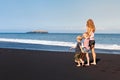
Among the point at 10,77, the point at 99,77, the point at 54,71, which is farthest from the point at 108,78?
the point at 10,77

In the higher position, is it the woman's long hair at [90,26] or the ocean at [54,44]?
the woman's long hair at [90,26]

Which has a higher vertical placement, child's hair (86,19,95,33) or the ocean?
child's hair (86,19,95,33)

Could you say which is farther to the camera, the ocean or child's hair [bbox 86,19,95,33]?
the ocean

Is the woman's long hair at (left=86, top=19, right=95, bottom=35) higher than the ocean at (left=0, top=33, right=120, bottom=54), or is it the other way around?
the woman's long hair at (left=86, top=19, right=95, bottom=35)

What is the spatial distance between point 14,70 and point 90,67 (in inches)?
115

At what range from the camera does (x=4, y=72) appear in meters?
9.37

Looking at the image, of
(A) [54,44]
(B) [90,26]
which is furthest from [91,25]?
(A) [54,44]

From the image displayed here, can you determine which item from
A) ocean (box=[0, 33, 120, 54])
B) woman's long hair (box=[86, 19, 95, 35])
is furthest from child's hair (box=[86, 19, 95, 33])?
ocean (box=[0, 33, 120, 54])

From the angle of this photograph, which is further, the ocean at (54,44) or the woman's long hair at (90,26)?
the ocean at (54,44)

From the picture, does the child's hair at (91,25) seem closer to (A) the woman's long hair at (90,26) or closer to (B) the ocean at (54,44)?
(A) the woman's long hair at (90,26)

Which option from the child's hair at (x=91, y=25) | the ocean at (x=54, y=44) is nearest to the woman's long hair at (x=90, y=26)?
the child's hair at (x=91, y=25)

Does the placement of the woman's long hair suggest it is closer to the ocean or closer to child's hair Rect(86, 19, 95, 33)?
child's hair Rect(86, 19, 95, 33)

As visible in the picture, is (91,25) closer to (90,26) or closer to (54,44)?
(90,26)

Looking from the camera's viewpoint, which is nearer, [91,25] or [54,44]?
[91,25]
